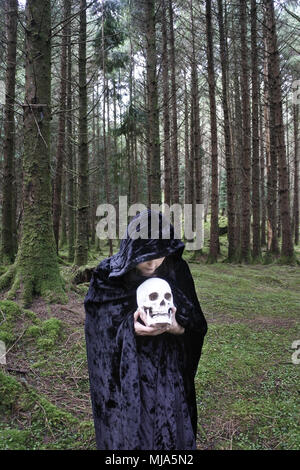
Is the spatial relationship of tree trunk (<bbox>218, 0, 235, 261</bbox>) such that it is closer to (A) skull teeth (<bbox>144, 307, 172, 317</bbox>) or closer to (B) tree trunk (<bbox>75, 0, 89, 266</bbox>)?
(B) tree trunk (<bbox>75, 0, 89, 266</bbox>)

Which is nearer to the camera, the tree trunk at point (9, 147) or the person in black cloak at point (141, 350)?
the person in black cloak at point (141, 350)

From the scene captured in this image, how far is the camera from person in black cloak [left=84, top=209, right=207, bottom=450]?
6.71 ft

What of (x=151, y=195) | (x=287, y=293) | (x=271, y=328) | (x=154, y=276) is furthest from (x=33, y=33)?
(x=287, y=293)

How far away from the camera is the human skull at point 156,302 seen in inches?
74.3

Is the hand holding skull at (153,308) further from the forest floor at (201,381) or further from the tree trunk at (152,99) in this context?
the tree trunk at (152,99)

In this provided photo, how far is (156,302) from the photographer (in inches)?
74.7

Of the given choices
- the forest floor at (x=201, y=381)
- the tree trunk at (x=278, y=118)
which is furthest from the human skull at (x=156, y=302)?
the tree trunk at (x=278, y=118)

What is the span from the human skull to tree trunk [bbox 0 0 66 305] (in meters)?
4.17

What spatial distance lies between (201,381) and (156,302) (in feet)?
9.18

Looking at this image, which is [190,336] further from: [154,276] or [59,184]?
[59,184]

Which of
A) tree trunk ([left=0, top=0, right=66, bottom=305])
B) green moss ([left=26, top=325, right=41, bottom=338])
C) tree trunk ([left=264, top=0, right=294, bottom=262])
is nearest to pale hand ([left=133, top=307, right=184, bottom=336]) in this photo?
green moss ([left=26, top=325, right=41, bottom=338])

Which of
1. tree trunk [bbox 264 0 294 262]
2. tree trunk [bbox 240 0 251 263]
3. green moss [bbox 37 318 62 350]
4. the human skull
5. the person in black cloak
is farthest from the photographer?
tree trunk [bbox 240 0 251 263]

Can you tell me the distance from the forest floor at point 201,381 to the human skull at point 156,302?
1756mm

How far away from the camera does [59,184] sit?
1226cm
